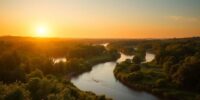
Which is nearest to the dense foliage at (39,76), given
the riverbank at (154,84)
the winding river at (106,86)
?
the winding river at (106,86)

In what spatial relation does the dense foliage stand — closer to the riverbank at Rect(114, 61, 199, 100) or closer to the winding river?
the winding river

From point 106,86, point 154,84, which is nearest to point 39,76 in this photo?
point 106,86

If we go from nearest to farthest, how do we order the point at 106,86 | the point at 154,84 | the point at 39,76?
1. the point at 39,76
2. the point at 154,84
3. the point at 106,86

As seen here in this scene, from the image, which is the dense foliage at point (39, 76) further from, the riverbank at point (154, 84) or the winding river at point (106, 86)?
the riverbank at point (154, 84)

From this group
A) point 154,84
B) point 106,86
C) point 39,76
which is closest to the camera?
point 39,76

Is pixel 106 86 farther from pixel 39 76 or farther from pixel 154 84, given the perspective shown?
pixel 39 76

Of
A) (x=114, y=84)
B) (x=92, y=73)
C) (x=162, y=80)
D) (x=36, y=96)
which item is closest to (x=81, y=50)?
(x=92, y=73)

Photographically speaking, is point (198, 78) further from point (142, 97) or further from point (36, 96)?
point (36, 96)

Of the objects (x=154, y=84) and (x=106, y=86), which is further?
(x=106, y=86)

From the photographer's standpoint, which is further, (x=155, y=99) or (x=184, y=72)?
(x=184, y=72)

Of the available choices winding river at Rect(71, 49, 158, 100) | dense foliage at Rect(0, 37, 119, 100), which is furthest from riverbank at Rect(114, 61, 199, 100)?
dense foliage at Rect(0, 37, 119, 100)
